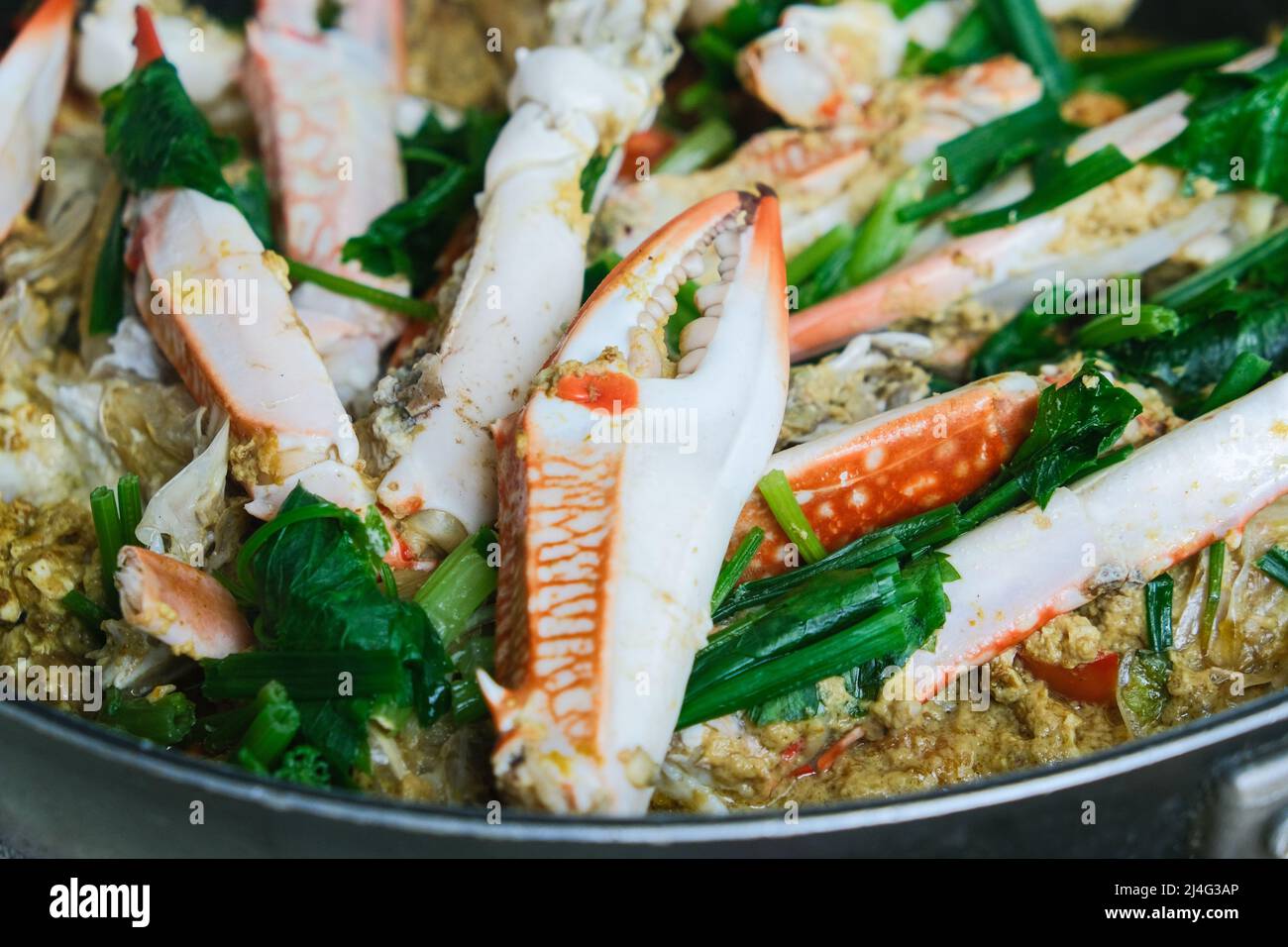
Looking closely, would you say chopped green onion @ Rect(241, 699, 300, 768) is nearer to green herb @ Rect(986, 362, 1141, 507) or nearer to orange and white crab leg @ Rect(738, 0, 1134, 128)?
green herb @ Rect(986, 362, 1141, 507)

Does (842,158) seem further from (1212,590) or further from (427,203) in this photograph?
(1212,590)

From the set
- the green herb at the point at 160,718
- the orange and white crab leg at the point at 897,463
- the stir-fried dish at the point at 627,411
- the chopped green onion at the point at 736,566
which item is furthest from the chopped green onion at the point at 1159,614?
the green herb at the point at 160,718

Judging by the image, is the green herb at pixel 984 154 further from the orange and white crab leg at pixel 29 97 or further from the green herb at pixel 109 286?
the orange and white crab leg at pixel 29 97

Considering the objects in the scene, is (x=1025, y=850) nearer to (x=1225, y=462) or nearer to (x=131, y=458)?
(x=1225, y=462)

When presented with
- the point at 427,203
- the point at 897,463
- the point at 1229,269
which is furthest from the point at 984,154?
the point at 427,203
